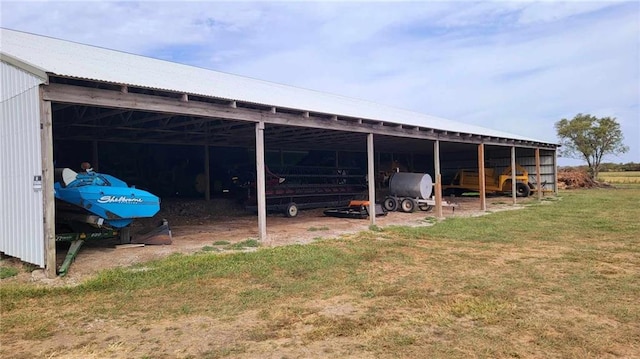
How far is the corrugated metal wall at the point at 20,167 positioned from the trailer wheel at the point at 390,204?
41.6ft

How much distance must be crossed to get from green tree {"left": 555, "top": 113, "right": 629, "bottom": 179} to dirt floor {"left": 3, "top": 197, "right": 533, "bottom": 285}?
113 feet

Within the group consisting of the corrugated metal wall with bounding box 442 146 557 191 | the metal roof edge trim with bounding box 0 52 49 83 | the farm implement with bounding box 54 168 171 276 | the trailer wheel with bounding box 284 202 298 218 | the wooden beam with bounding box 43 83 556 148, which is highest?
the metal roof edge trim with bounding box 0 52 49 83

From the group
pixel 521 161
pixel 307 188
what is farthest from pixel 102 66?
pixel 521 161

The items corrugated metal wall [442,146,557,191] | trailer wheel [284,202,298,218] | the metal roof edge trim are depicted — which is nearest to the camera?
the metal roof edge trim

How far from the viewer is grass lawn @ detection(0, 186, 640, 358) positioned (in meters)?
3.82

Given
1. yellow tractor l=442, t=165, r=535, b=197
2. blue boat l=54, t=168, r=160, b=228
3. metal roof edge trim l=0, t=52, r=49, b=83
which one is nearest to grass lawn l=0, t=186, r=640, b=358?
blue boat l=54, t=168, r=160, b=228

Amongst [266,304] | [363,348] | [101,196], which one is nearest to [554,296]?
[363,348]

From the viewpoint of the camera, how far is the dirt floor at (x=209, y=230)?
7.30 m

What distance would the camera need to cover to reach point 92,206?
7.67 metres

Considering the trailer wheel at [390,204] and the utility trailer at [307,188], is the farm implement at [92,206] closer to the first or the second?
the utility trailer at [307,188]

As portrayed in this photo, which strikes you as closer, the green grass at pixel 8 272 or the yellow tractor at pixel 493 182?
the green grass at pixel 8 272

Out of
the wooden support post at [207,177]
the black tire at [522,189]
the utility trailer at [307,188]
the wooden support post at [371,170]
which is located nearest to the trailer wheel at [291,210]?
the utility trailer at [307,188]

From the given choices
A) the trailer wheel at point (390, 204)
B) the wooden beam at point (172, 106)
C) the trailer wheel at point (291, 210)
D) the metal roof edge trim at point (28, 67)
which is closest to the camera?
the metal roof edge trim at point (28, 67)

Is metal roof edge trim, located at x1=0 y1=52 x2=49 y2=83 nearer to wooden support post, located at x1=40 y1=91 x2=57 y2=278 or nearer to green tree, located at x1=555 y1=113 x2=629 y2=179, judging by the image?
wooden support post, located at x1=40 y1=91 x2=57 y2=278
